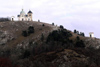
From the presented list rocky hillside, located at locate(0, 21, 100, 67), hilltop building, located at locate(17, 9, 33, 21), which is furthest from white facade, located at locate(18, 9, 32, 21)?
rocky hillside, located at locate(0, 21, 100, 67)

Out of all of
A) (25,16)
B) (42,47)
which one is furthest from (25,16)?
(42,47)

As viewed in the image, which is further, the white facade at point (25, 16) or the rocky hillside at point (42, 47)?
the white facade at point (25, 16)

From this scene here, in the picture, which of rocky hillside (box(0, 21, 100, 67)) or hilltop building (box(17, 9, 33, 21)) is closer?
rocky hillside (box(0, 21, 100, 67))

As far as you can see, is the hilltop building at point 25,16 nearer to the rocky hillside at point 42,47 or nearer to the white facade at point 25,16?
the white facade at point 25,16

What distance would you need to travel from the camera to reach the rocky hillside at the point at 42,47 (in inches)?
3024

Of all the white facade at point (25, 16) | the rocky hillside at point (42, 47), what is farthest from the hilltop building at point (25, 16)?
the rocky hillside at point (42, 47)

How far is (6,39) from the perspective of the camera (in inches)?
4584

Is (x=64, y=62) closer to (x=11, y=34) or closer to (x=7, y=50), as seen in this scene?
(x=7, y=50)

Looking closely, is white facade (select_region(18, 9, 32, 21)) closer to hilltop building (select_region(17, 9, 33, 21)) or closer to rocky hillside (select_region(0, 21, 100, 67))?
hilltop building (select_region(17, 9, 33, 21))

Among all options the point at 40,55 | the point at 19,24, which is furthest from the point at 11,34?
the point at 40,55

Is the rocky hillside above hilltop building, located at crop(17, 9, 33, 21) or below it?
below

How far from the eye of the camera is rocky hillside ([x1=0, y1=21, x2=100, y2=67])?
252ft

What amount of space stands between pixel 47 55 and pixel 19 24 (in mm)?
53095

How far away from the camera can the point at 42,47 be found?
94.6 meters
